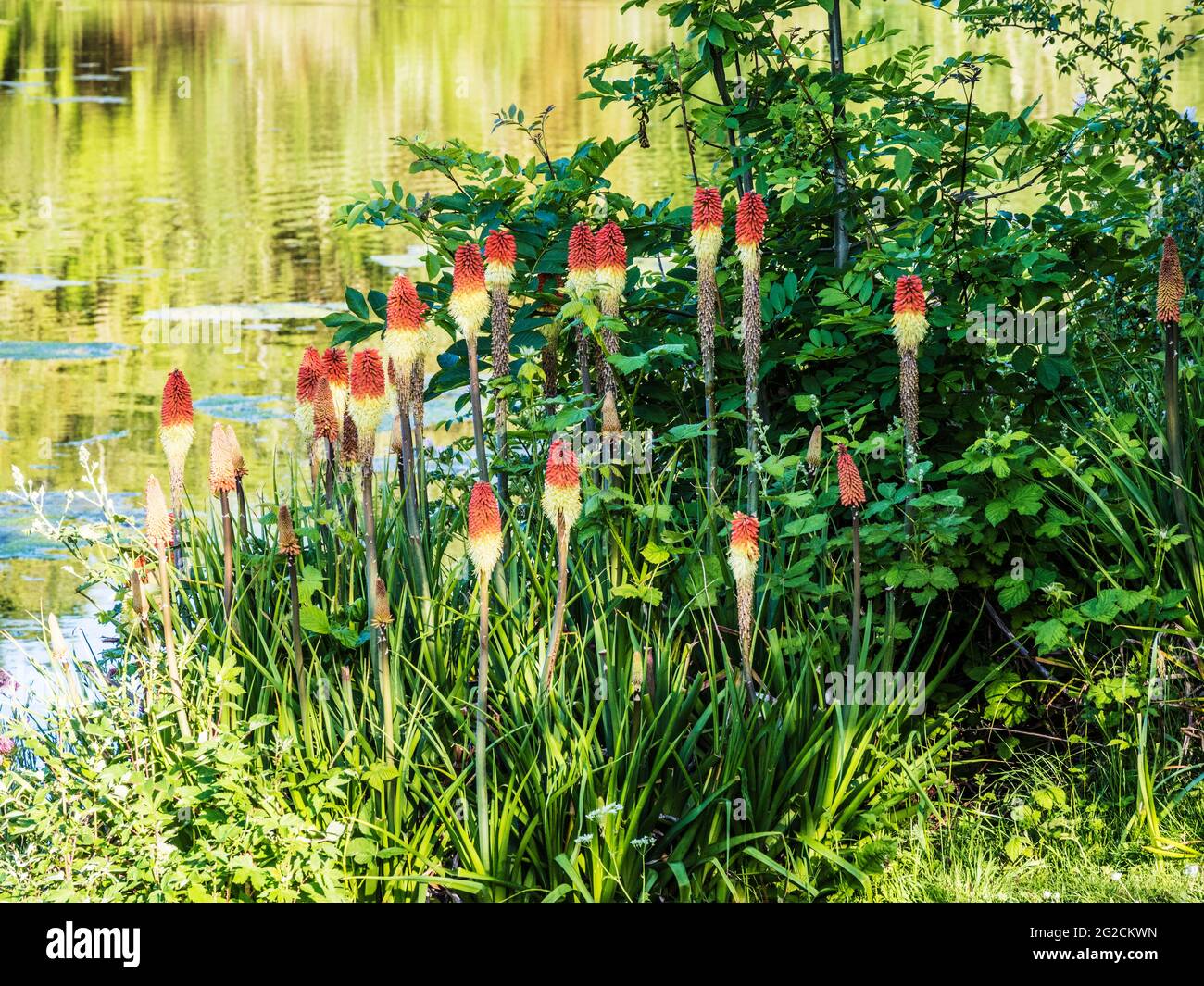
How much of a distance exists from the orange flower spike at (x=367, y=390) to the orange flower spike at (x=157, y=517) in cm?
52

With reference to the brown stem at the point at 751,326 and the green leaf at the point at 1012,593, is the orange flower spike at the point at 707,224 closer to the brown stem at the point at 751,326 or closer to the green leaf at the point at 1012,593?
the brown stem at the point at 751,326

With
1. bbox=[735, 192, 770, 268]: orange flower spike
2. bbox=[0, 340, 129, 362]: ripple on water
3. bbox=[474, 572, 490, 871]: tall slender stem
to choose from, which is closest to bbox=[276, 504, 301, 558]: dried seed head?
bbox=[474, 572, 490, 871]: tall slender stem

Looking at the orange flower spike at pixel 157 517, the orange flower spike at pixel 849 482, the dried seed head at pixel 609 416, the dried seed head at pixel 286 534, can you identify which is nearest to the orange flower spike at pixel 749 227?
the dried seed head at pixel 609 416

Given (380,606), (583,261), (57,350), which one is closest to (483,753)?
(380,606)

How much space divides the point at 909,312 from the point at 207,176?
12.7 m

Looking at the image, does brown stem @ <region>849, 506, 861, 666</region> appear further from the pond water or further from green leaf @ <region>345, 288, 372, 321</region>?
the pond water

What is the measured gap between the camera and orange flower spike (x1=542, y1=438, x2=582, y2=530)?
332 cm

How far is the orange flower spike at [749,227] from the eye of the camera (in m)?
3.79

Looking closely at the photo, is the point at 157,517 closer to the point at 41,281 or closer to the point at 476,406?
the point at 476,406

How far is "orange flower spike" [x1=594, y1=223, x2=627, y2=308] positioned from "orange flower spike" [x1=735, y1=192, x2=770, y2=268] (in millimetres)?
326

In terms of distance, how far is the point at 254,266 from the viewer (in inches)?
466

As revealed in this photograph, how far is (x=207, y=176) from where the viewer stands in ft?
49.2

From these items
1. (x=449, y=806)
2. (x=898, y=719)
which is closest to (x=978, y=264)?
(x=898, y=719)

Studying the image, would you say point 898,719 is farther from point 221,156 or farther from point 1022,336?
point 221,156
